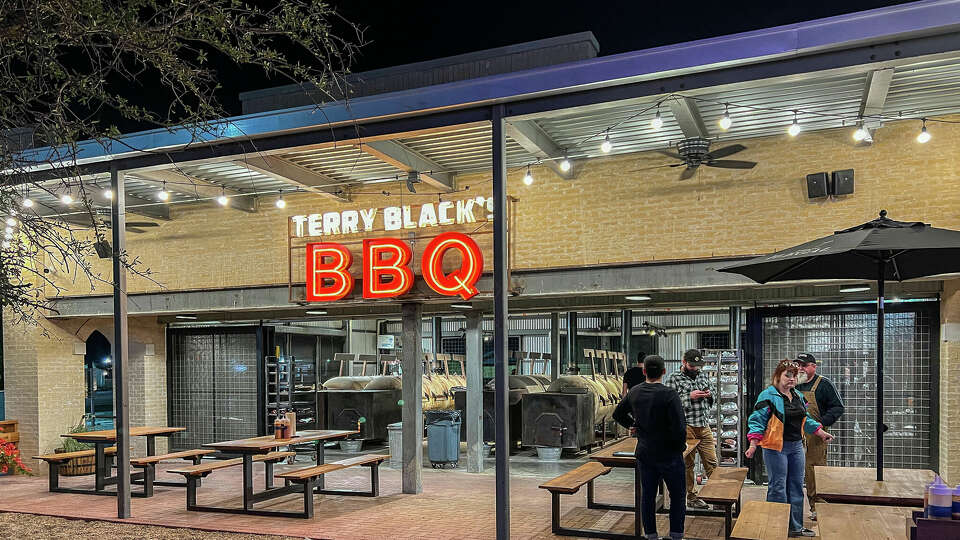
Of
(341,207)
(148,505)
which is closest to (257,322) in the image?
(341,207)

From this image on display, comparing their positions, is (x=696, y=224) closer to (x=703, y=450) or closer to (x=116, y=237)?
(x=703, y=450)

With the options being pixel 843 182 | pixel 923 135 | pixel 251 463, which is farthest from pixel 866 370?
pixel 251 463

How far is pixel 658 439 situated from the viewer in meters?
6.78

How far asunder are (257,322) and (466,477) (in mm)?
5164

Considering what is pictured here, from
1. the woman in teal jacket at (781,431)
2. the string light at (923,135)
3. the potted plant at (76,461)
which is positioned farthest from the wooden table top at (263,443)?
the string light at (923,135)

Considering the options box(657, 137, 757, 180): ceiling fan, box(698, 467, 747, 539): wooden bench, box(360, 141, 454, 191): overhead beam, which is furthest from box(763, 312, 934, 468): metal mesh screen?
box(360, 141, 454, 191): overhead beam

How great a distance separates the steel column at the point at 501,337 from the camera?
719 centimetres

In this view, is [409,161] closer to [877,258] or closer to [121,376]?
[121,376]

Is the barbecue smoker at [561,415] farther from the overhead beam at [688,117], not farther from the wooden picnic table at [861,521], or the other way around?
the wooden picnic table at [861,521]

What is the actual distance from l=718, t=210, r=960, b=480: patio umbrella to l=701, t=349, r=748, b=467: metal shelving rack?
14.7 feet

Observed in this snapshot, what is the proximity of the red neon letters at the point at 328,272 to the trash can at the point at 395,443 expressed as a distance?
7.96ft

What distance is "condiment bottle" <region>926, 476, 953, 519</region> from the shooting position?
12.0 ft

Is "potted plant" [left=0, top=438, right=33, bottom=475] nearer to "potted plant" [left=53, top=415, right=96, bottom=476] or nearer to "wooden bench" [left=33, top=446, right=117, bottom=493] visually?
"potted plant" [left=53, top=415, right=96, bottom=476]

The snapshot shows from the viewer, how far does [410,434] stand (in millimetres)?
11023
